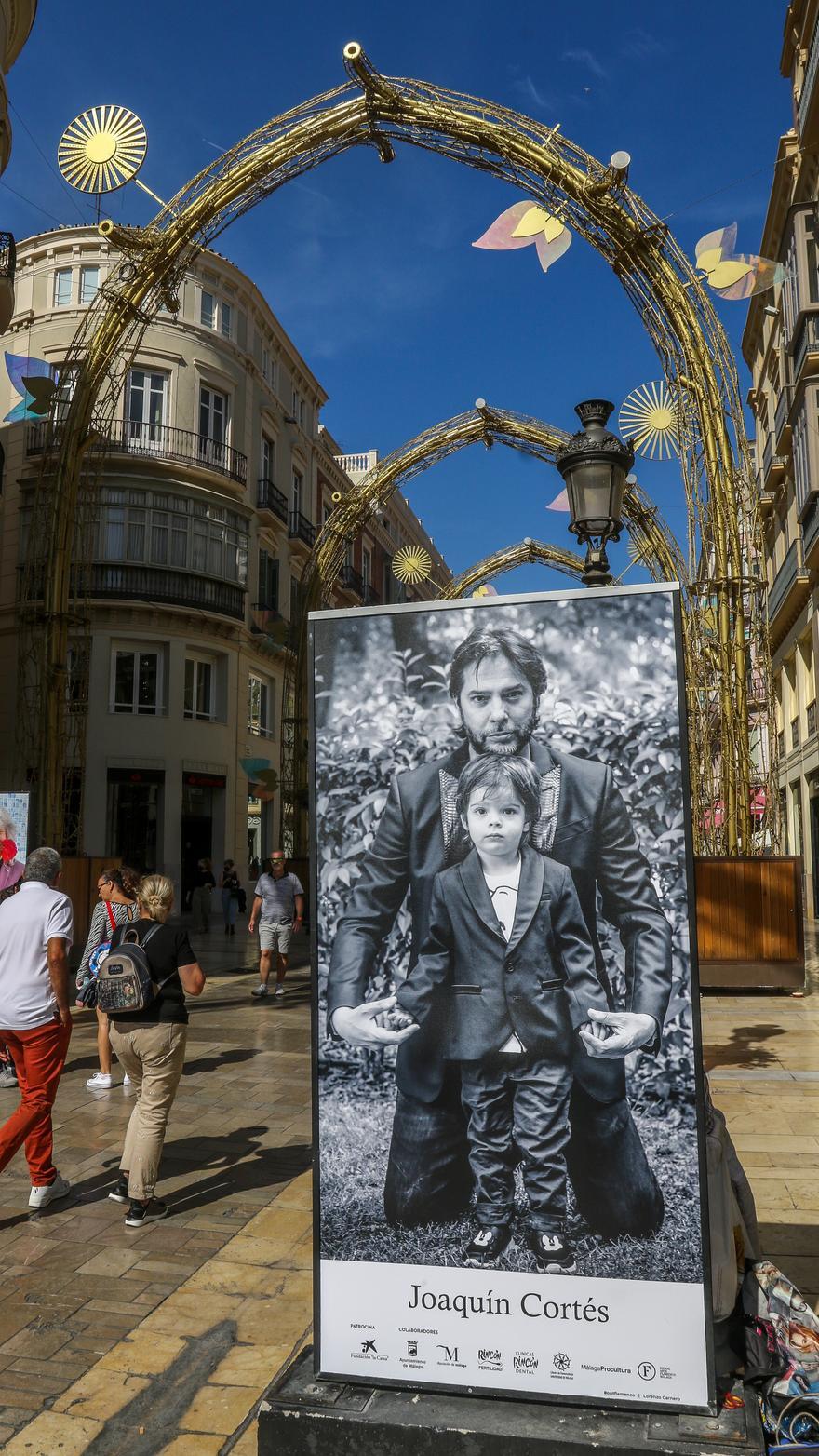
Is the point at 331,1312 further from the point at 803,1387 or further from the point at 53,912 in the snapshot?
the point at 53,912

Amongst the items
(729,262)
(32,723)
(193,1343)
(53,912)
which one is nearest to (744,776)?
(729,262)

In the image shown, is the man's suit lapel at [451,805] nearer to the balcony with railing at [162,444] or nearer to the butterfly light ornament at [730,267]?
the butterfly light ornament at [730,267]

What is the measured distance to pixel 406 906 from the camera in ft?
10.3

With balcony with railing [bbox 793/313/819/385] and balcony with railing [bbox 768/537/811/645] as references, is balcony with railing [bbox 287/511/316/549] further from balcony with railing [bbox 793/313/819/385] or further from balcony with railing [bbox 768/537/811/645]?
balcony with railing [bbox 793/313/819/385]

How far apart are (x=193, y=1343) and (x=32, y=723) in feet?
52.6

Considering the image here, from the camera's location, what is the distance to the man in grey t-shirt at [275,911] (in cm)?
1320

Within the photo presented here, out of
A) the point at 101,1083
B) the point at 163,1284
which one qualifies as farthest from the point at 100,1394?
the point at 101,1083

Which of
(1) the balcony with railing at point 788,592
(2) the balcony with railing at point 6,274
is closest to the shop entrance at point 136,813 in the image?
(2) the balcony with railing at point 6,274

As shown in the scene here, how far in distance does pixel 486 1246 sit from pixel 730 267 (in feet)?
41.0

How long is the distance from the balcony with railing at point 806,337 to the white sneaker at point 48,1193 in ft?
67.9

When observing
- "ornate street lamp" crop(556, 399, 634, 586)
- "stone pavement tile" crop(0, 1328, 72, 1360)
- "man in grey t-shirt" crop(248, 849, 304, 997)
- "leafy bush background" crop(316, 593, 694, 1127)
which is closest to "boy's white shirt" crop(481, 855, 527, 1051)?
"leafy bush background" crop(316, 593, 694, 1127)

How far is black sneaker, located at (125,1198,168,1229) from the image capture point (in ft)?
17.1

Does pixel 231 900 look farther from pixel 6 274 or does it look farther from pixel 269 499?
pixel 269 499

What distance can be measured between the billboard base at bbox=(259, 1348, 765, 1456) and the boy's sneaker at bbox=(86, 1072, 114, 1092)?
544 cm
